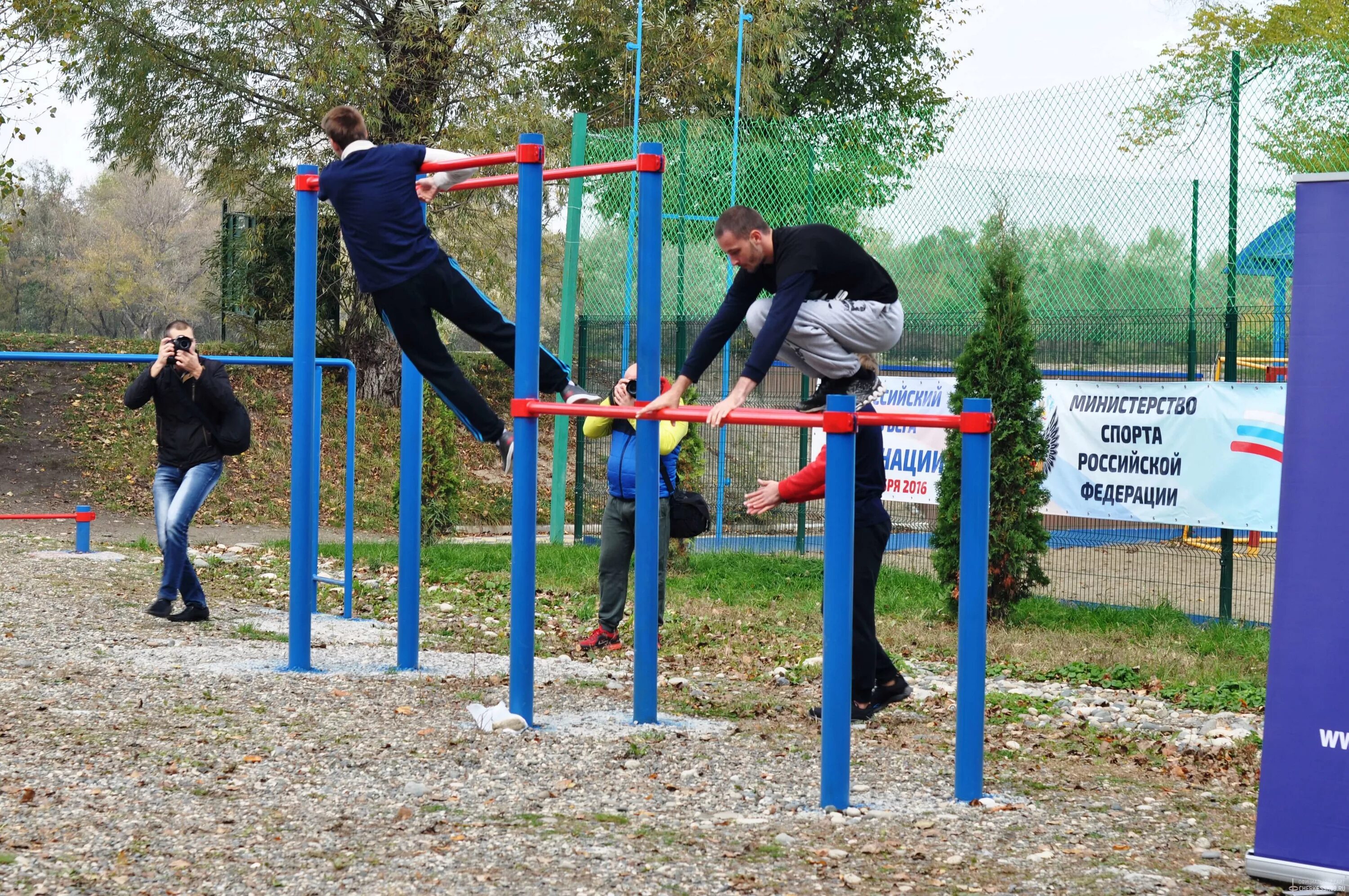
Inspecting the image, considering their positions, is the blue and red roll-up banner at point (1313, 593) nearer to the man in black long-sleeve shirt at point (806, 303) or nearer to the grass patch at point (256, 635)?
the man in black long-sleeve shirt at point (806, 303)

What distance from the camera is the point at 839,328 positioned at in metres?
5.05

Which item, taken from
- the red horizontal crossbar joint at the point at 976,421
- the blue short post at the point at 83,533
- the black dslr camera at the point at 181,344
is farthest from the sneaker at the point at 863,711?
the blue short post at the point at 83,533

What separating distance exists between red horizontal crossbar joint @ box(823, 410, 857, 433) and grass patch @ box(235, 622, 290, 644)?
4.32 metres

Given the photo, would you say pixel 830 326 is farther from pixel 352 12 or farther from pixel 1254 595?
pixel 352 12

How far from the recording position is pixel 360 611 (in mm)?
9344

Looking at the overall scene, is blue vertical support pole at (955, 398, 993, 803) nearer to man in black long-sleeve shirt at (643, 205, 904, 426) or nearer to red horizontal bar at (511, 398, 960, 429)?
red horizontal bar at (511, 398, 960, 429)

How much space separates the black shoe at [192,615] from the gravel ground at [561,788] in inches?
40.5

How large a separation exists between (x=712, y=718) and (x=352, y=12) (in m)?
17.3

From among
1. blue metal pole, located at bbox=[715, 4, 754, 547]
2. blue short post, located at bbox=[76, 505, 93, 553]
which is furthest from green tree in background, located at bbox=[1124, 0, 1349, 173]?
blue short post, located at bbox=[76, 505, 93, 553]

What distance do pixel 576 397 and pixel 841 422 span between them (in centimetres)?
179

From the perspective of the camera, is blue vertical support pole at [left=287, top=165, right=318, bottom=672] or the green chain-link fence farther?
the green chain-link fence

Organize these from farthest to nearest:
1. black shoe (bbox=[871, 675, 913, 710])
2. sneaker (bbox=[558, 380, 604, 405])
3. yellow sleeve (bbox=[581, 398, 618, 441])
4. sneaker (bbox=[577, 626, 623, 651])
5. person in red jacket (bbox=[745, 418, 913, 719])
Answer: sneaker (bbox=[577, 626, 623, 651])
yellow sleeve (bbox=[581, 398, 618, 441])
sneaker (bbox=[558, 380, 604, 405])
black shoe (bbox=[871, 675, 913, 710])
person in red jacket (bbox=[745, 418, 913, 719])

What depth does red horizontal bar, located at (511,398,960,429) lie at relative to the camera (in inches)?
168

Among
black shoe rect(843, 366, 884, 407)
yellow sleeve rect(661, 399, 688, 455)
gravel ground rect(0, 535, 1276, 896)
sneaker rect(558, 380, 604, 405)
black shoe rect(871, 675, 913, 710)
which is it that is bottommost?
gravel ground rect(0, 535, 1276, 896)
